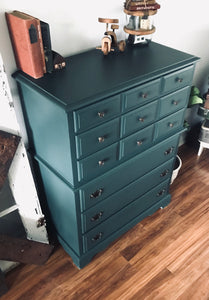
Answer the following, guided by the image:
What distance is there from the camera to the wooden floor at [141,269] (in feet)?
5.97

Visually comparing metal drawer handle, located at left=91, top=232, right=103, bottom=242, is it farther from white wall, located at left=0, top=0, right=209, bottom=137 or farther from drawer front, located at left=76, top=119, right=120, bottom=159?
white wall, located at left=0, top=0, right=209, bottom=137

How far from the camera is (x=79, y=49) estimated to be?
5.57 feet

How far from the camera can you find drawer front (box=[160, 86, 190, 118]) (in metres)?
1.69

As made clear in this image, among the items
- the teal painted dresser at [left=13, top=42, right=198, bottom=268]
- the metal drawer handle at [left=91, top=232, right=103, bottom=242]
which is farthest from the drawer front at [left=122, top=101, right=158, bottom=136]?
the metal drawer handle at [left=91, top=232, right=103, bottom=242]

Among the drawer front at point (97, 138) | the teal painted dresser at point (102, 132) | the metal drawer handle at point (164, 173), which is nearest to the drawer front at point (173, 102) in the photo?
the teal painted dresser at point (102, 132)

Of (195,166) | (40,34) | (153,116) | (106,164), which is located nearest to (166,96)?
(153,116)

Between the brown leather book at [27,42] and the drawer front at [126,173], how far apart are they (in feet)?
2.14

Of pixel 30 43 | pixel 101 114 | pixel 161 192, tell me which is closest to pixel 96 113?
pixel 101 114

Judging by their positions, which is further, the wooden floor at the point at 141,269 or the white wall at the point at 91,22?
the wooden floor at the point at 141,269

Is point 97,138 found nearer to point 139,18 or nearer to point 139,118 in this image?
point 139,118

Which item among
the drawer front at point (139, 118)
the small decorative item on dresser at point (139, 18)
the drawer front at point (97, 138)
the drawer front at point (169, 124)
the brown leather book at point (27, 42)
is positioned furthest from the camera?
the drawer front at point (169, 124)

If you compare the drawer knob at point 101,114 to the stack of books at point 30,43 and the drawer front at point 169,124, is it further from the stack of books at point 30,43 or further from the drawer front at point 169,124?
the drawer front at point 169,124

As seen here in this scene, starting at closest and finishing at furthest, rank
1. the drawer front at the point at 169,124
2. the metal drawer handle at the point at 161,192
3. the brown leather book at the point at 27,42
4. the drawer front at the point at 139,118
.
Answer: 1. the brown leather book at the point at 27,42
2. the drawer front at the point at 139,118
3. the drawer front at the point at 169,124
4. the metal drawer handle at the point at 161,192

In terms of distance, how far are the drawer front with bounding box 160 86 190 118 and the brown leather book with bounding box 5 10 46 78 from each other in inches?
28.2
